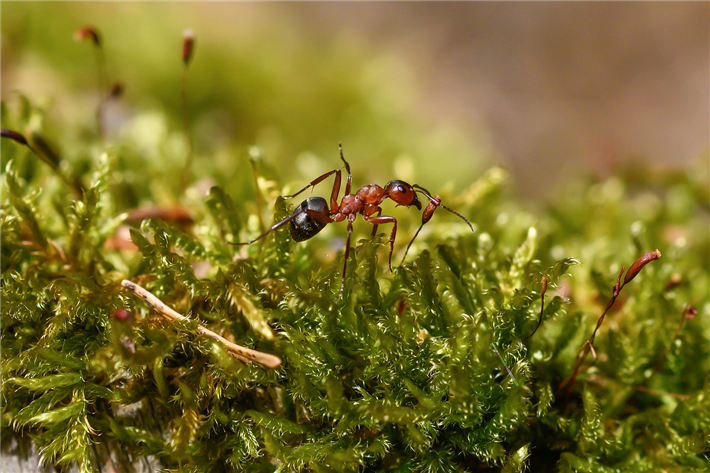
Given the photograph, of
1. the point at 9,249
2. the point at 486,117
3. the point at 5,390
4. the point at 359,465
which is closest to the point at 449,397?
the point at 359,465

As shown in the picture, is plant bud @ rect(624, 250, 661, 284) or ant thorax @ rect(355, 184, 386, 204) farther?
ant thorax @ rect(355, 184, 386, 204)

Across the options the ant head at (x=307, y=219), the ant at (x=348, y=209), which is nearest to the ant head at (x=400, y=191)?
the ant at (x=348, y=209)

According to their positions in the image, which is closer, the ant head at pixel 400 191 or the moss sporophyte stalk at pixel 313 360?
the moss sporophyte stalk at pixel 313 360

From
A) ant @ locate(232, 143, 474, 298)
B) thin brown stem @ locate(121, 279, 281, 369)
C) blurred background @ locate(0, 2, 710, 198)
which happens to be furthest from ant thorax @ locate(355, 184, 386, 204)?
thin brown stem @ locate(121, 279, 281, 369)

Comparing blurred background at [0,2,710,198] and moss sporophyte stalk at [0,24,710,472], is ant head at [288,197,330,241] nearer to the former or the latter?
moss sporophyte stalk at [0,24,710,472]

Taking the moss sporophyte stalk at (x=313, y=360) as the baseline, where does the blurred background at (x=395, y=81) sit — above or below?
above

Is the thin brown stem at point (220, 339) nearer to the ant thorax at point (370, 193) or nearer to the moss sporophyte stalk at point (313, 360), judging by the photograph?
the moss sporophyte stalk at point (313, 360)

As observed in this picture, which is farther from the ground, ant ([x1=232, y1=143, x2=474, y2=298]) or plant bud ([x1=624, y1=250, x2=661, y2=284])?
plant bud ([x1=624, y1=250, x2=661, y2=284])

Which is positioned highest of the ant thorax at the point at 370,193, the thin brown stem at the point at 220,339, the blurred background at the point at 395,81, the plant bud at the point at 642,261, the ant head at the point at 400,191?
the blurred background at the point at 395,81
